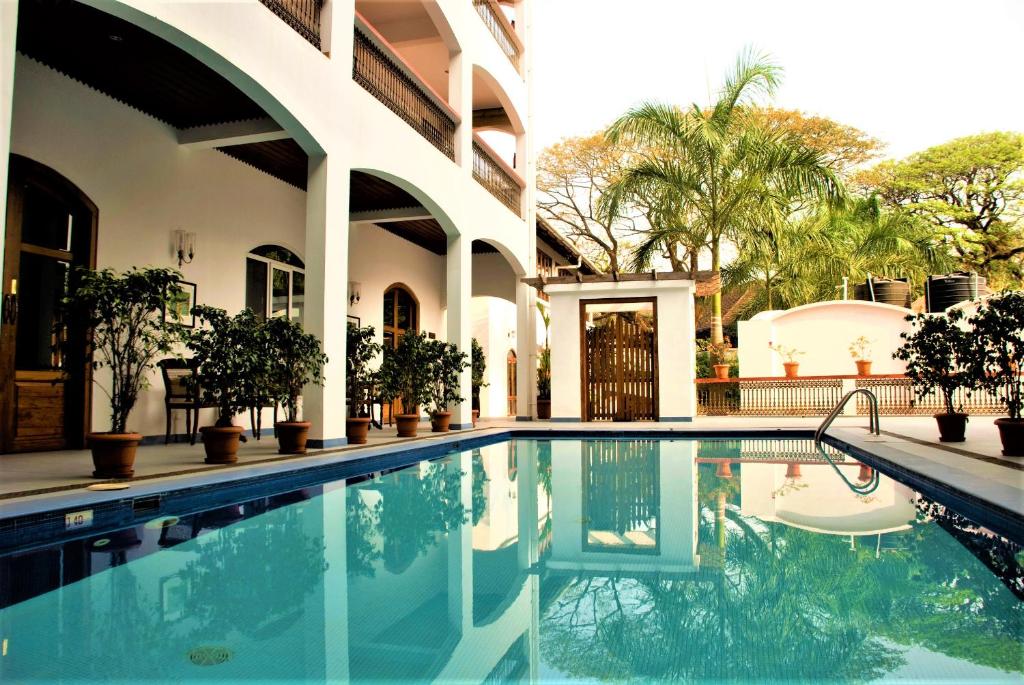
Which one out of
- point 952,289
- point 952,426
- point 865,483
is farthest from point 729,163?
point 865,483

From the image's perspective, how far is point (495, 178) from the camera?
48.4ft

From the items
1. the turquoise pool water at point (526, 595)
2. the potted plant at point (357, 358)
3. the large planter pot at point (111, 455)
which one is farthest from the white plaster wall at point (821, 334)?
the large planter pot at point (111, 455)

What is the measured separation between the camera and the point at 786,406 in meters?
16.8

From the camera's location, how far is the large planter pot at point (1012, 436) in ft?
22.8

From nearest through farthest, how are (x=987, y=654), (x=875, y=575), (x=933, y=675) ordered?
(x=933, y=675), (x=987, y=654), (x=875, y=575)

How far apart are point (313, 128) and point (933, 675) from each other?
7462 mm

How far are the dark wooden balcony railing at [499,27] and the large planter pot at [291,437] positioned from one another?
9172 mm

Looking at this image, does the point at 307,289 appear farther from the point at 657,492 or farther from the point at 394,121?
the point at 657,492

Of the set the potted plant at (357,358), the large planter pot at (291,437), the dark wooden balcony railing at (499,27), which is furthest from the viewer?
the dark wooden balcony railing at (499,27)

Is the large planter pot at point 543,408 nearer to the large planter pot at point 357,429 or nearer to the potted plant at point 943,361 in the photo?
the large planter pot at point 357,429

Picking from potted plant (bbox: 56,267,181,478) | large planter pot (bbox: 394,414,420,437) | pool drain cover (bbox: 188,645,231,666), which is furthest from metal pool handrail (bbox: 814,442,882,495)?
potted plant (bbox: 56,267,181,478)

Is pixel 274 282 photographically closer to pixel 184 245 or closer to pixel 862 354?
pixel 184 245

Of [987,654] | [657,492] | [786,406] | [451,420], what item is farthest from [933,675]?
[786,406]

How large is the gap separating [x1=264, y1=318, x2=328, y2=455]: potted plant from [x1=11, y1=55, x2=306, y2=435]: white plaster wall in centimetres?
237
